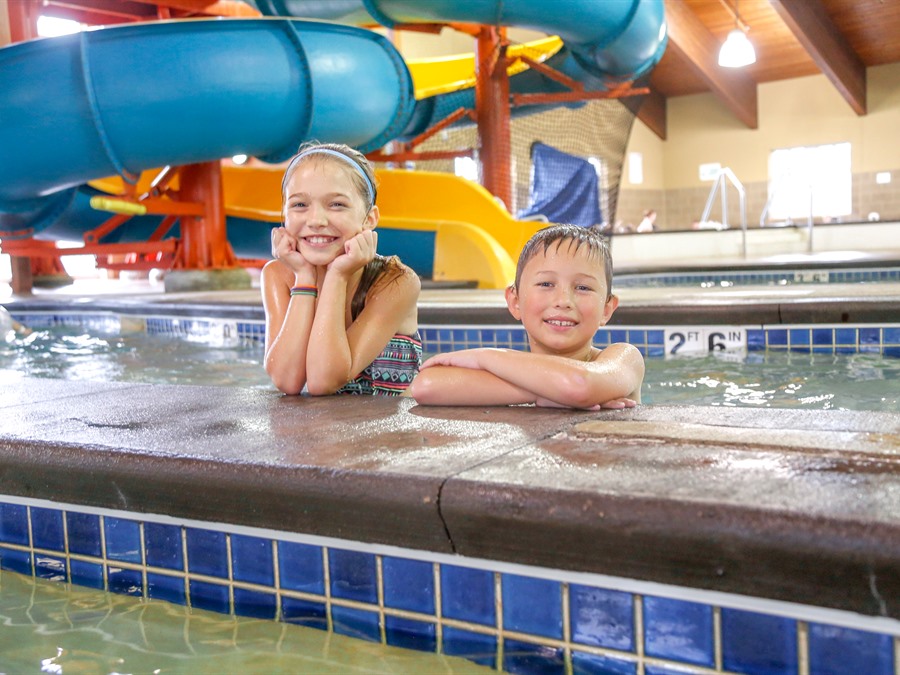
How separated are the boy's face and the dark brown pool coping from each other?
22 centimetres

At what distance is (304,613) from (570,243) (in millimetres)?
907

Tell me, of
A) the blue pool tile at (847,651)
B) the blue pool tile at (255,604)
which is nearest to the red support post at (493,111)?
the blue pool tile at (255,604)

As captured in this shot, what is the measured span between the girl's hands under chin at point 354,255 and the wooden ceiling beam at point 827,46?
14.6 metres

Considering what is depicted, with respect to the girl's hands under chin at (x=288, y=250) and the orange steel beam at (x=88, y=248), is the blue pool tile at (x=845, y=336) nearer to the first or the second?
the girl's hands under chin at (x=288, y=250)

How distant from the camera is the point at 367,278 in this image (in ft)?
7.54

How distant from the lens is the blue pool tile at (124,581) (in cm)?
152

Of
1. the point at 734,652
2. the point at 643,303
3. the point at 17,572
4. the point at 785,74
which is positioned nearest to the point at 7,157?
the point at 643,303

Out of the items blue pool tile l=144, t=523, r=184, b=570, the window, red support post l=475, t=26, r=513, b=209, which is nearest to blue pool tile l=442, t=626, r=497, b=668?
blue pool tile l=144, t=523, r=184, b=570

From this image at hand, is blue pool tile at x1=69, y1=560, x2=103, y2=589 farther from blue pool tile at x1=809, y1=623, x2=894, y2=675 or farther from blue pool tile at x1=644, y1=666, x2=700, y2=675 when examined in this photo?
blue pool tile at x1=809, y1=623, x2=894, y2=675

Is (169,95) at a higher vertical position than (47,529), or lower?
higher

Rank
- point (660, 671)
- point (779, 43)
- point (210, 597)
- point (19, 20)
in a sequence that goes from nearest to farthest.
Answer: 1. point (660, 671)
2. point (210, 597)
3. point (19, 20)
4. point (779, 43)

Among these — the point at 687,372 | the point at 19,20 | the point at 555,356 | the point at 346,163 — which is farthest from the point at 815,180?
the point at 555,356

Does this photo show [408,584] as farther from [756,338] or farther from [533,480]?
[756,338]

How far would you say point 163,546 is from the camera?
150 centimetres
